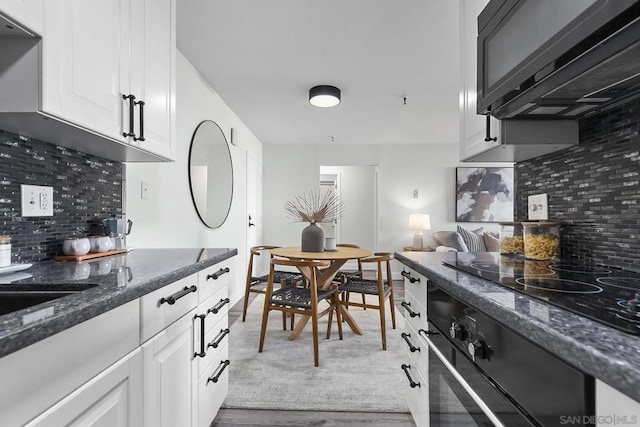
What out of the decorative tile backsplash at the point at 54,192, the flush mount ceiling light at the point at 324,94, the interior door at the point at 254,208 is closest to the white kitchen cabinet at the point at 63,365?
the decorative tile backsplash at the point at 54,192

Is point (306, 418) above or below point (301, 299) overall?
below

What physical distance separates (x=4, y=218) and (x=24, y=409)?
34.9 inches

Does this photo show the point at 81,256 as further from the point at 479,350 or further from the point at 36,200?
the point at 479,350

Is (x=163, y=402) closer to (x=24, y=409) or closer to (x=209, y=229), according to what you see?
(x=24, y=409)

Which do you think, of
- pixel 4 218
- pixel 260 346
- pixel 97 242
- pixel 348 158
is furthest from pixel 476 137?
pixel 348 158

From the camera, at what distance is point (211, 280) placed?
1.51 metres

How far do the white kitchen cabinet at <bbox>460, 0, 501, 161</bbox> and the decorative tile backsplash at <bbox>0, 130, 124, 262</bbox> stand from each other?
71.7 inches

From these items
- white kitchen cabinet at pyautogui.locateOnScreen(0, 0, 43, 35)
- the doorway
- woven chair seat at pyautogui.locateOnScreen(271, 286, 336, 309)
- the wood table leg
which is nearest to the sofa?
the doorway

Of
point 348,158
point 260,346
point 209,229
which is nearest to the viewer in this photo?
point 260,346

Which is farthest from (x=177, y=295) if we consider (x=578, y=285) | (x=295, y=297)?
(x=295, y=297)

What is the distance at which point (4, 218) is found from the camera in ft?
3.73

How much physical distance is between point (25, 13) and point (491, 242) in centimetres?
551

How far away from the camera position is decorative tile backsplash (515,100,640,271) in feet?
3.52

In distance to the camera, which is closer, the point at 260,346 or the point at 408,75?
the point at 260,346
